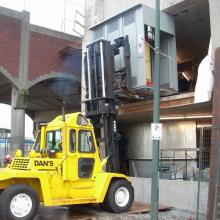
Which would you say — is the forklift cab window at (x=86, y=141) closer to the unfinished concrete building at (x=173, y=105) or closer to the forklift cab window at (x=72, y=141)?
the forklift cab window at (x=72, y=141)

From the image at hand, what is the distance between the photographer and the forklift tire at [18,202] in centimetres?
1031

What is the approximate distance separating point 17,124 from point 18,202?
12004mm

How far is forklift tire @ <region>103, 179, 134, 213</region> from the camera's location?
40.5 ft

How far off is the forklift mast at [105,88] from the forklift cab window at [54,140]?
1512 millimetres

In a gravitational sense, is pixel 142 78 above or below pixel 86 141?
above

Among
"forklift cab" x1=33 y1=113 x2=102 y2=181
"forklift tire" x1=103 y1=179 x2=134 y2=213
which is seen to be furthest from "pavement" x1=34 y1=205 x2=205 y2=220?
"forklift cab" x1=33 y1=113 x2=102 y2=181

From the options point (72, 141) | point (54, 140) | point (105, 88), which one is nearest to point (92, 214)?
point (72, 141)

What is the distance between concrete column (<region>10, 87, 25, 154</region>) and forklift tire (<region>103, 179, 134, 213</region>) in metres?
10.4

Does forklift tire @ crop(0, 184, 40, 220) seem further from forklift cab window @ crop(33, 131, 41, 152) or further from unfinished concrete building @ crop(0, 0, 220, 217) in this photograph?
unfinished concrete building @ crop(0, 0, 220, 217)

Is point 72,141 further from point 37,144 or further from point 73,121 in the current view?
point 37,144

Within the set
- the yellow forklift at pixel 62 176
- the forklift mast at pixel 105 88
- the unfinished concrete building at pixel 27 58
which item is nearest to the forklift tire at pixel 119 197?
the yellow forklift at pixel 62 176

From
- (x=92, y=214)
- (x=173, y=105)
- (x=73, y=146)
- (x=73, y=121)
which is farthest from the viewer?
(x=173, y=105)

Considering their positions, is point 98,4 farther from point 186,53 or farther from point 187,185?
point 187,185

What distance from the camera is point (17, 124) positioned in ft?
72.8
